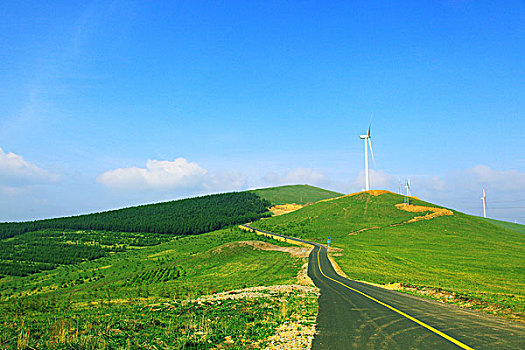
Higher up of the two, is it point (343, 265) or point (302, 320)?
point (302, 320)

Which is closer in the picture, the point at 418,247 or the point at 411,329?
the point at 411,329

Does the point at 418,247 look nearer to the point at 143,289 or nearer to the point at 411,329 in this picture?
the point at 143,289

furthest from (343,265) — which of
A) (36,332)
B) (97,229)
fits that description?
(97,229)

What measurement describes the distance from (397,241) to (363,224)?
2637cm

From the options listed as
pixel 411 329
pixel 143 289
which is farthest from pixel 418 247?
pixel 411 329

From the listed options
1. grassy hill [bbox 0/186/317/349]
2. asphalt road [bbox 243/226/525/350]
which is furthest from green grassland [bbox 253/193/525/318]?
grassy hill [bbox 0/186/317/349]

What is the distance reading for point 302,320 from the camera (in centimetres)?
1378

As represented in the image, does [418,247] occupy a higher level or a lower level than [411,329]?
lower

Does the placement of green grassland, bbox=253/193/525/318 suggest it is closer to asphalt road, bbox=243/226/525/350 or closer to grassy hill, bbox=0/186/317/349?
asphalt road, bbox=243/226/525/350

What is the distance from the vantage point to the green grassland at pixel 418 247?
133ft

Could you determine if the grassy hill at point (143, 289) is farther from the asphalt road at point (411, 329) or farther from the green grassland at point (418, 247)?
the green grassland at point (418, 247)

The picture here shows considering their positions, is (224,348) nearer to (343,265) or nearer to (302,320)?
(302,320)

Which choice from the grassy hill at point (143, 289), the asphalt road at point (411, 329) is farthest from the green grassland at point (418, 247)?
the grassy hill at point (143, 289)

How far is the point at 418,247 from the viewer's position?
292 feet
